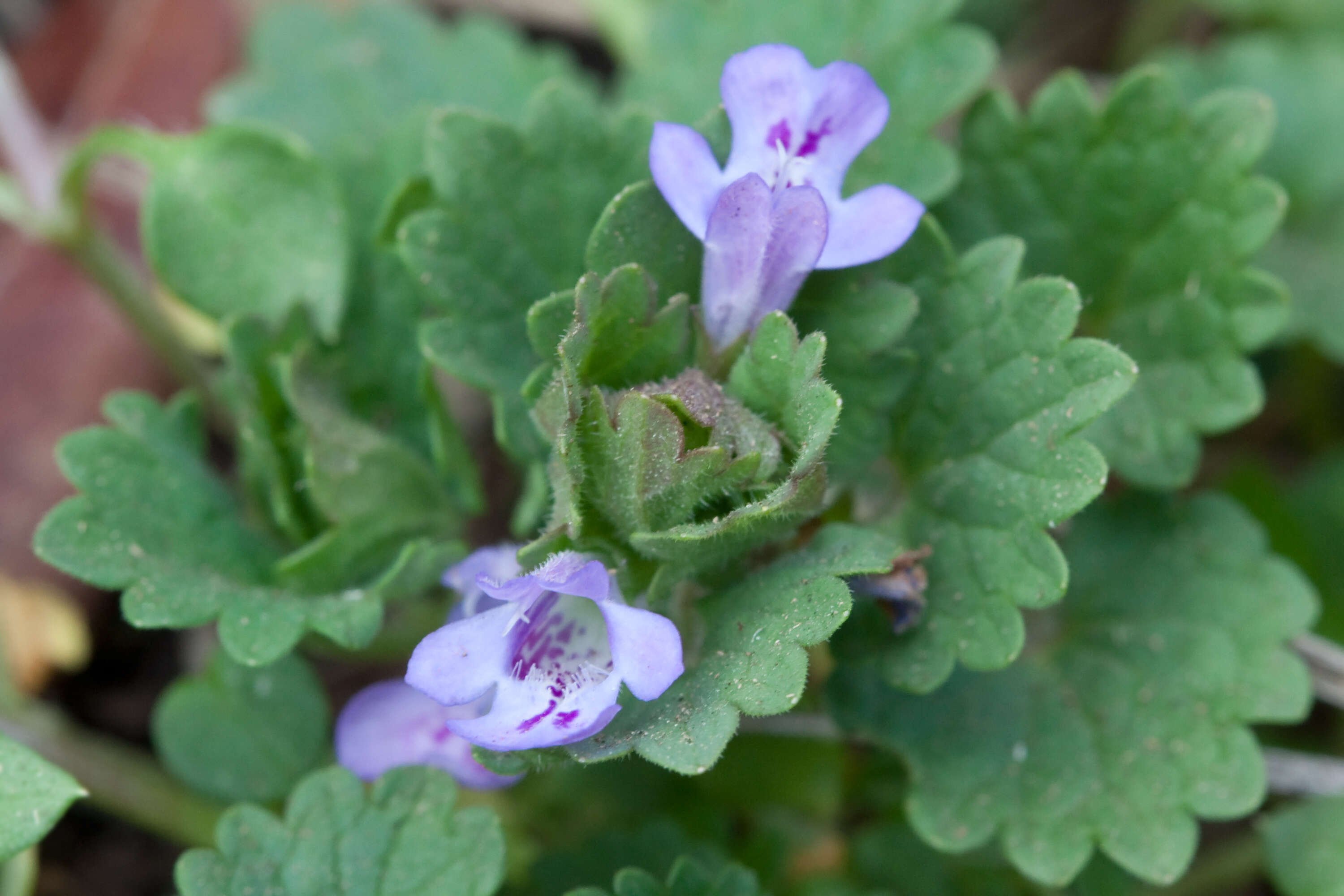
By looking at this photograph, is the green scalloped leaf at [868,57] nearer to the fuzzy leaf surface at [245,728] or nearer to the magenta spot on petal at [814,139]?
the magenta spot on petal at [814,139]

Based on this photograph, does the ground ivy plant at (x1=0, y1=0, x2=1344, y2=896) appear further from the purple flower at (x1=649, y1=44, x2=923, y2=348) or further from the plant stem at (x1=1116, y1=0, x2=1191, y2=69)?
the plant stem at (x1=1116, y1=0, x2=1191, y2=69)

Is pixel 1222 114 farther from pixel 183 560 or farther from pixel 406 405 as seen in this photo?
pixel 183 560

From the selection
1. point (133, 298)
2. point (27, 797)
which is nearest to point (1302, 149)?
point (133, 298)

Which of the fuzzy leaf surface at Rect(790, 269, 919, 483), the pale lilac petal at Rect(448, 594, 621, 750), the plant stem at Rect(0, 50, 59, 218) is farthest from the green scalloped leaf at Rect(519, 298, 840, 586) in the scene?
the plant stem at Rect(0, 50, 59, 218)

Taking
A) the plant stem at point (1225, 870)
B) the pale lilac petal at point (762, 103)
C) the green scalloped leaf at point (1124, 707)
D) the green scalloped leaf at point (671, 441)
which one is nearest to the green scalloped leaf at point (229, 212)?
the green scalloped leaf at point (671, 441)

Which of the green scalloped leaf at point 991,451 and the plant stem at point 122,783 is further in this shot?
the plant stem at point 122,783
